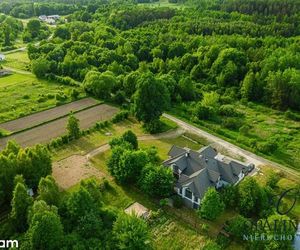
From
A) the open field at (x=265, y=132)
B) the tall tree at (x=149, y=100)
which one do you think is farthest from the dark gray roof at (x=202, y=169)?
the tall tree at (x=149, y=100)

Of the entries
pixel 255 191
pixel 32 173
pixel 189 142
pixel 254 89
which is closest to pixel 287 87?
pixel 254 89

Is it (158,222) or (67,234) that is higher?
(67,234)

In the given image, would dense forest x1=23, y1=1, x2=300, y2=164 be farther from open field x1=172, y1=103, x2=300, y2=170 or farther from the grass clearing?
the grass clearing

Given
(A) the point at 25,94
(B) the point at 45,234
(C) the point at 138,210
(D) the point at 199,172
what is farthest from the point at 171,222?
(A) the point at 25,94

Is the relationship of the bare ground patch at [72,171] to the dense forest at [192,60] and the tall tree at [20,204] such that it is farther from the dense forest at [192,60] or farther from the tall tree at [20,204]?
the dense forest at [192,60]

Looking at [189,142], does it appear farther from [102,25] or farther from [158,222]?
[102,25]

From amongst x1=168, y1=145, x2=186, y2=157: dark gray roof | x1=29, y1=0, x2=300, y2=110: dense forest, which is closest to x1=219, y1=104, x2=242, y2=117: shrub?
x1=29, y1=0, x2=300, y2=110: dense forest

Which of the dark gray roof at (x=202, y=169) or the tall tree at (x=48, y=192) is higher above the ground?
the tall tree at (x=48, y=192)
